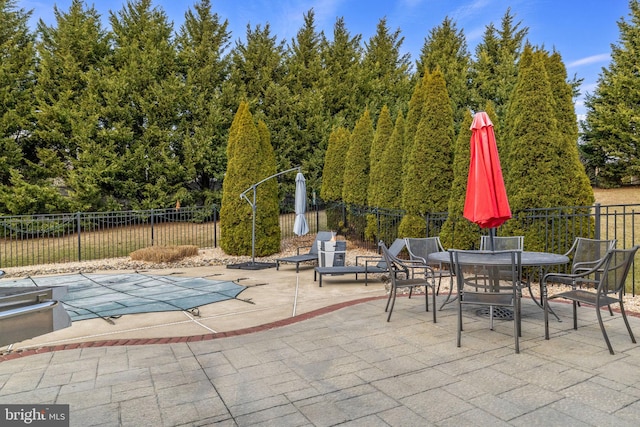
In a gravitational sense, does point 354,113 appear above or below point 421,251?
above

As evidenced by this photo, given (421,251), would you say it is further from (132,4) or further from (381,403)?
(132,4)

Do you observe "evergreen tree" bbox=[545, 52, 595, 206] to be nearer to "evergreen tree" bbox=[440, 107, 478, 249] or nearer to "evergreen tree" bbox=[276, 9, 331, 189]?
"evergreen tree" bbox=[440, 107, 478, 249]

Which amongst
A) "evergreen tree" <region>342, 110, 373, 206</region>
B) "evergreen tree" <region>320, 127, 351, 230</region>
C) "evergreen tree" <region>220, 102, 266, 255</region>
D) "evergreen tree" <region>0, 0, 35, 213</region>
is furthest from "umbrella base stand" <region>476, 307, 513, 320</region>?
"evergreen tree" <region>0, 0, 35, 213</region>

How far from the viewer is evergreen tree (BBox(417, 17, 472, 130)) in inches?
672

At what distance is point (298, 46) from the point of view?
67.2 feet

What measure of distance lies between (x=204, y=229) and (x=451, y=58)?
14551 mm

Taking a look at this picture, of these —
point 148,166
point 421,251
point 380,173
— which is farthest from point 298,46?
point 421,251

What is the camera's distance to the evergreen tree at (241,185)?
10508 mm

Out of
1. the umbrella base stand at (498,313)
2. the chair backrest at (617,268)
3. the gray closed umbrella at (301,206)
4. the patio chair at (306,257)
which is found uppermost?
the gray closed umbrella at (301,206)

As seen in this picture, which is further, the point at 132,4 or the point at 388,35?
the point at 388,35

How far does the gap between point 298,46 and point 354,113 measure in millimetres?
4900

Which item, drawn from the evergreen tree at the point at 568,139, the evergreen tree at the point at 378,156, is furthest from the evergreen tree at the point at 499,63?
the evergreen tree at the point at 568,139

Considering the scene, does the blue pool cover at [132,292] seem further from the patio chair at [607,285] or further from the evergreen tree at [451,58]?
the evergreen tree at [451,58]

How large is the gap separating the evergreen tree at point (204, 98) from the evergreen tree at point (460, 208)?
34.8ft
